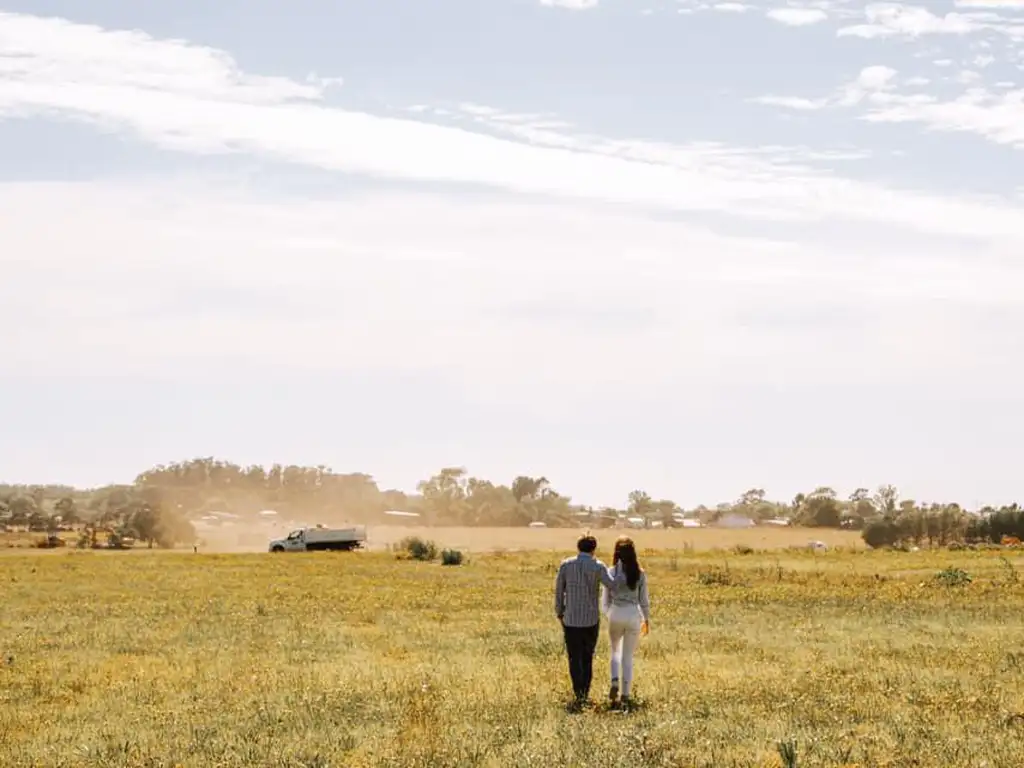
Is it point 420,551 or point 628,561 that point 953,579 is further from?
point 420,551

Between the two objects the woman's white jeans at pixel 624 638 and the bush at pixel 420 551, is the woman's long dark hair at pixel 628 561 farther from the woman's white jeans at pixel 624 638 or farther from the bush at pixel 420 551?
the bush at pixel 420 551

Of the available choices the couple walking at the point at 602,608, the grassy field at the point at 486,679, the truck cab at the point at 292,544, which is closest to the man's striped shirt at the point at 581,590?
the couple walking at the point at 602,608

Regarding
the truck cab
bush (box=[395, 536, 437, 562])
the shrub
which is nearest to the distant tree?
the truck cab

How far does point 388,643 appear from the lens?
26609 mm

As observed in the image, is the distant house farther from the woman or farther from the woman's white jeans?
the woman's white jeans

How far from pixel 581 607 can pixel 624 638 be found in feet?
2.39

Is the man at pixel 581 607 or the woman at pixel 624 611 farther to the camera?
the man at pixel 581 607

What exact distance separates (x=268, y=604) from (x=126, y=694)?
16997 mm

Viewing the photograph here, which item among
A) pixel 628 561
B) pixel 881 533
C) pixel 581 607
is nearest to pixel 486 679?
pixel 581 607

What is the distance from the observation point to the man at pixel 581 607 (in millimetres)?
17953

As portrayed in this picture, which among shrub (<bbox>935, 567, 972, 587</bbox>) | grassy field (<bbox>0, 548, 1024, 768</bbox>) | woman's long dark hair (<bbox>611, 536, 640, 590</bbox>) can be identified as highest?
woman's long dark hair (<bbox>611, 536, 640, 590</bbox>)

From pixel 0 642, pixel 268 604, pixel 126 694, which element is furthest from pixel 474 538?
pixel 126 694

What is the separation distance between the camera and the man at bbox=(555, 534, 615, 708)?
18.0 meters

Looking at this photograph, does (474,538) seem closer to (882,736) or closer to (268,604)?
(268,604)
